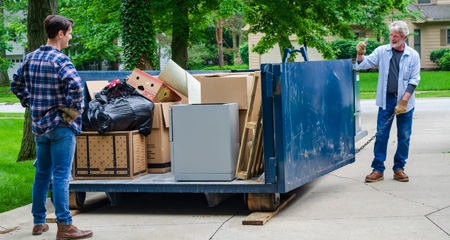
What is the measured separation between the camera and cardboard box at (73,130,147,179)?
20.5 feet

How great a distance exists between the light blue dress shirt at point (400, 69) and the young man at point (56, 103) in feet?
12.4

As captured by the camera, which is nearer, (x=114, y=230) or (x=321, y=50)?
(x=114, y=230)

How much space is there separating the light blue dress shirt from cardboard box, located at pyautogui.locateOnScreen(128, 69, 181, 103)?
243 cm

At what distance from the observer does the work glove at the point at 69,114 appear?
5.13m

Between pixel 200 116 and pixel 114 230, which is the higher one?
pixel 200 116

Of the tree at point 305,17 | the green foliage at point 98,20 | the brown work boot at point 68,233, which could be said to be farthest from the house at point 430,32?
the brown work boot at point 68,233

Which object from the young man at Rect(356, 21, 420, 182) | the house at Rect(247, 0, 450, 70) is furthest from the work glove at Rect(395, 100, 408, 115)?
the house at Rect(247, 0, 450, 70)

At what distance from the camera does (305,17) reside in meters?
16.2

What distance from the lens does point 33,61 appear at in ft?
16.8

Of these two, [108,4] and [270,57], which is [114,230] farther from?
[270,57]

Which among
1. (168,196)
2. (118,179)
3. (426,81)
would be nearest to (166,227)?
(118,179)

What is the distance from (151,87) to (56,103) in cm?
190

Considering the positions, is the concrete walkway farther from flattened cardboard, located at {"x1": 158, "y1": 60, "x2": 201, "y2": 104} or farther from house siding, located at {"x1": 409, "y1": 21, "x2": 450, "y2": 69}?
house siding, located at {"x1": 409, "y1": 21, "x2": 450, "y2": 69}

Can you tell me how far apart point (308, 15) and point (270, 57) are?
22.3 m
